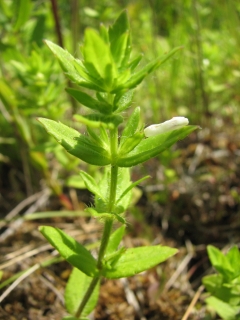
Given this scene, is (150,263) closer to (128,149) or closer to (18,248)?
(128,149)

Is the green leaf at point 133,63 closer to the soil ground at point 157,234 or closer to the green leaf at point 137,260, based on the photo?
the green leaf at point 137,260

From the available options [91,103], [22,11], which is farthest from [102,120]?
[22,11]

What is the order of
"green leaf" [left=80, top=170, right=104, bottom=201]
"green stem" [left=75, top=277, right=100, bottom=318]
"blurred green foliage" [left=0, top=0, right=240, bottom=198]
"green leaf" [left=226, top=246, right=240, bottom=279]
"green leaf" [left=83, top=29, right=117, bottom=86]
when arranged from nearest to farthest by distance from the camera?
1. "green leaf" [left=83, top=29, right=117, bottom=86]
2. "green leaf" [left=80, top=170, right=104, bottom=201]
3. "green stem" [left=75, top=277, right=100, bottom=318]
4. "green leaf" [left=226, top=246, right=240, bottom=279]
5. "blurred green foliage" [left=0, top=0, right=240, bottom=198]

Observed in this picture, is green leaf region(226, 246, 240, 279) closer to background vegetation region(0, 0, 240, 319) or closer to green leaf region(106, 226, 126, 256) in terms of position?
green leaf region(106, 226, 126, 256)

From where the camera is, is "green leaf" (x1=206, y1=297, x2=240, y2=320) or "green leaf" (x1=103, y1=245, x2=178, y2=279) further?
"green leaf" (x1=206, y1=297, x2=240, y2=320)

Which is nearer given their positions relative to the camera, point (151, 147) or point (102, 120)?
point (102, 120)

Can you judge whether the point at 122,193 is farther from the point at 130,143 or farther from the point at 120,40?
the point at 120,40

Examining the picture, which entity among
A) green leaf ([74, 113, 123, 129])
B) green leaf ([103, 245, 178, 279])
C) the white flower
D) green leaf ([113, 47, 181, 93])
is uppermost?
green leaf ([113, 47, 181, 93])

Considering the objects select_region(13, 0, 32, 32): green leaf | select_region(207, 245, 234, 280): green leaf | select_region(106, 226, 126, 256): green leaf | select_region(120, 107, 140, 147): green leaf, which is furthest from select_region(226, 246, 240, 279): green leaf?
A: select_region(13, 0, 32, 32): green leaf
